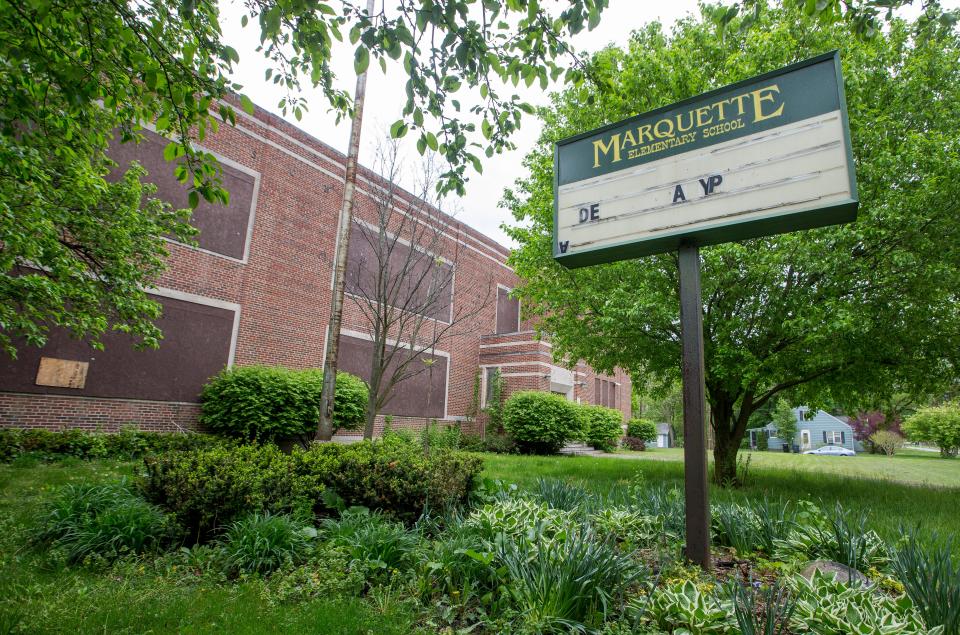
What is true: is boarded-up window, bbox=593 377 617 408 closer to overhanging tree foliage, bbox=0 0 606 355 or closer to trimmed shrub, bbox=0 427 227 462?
trimmed shrub, bbox=0 427 227 462

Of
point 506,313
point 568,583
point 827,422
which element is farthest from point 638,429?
point 827,422

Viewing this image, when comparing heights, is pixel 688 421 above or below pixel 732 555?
above

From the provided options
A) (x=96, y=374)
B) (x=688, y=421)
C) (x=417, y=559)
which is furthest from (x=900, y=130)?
(x=96, y=374)

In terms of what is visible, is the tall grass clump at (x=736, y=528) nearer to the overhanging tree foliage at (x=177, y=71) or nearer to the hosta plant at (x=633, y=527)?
the hosta plant at (x=633, y=527)

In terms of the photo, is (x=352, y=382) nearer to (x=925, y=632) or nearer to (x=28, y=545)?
(x=28, y=545)

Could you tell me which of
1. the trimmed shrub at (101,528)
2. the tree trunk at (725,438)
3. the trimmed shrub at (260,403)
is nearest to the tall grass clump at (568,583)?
the trimmed shrub at (101,528)

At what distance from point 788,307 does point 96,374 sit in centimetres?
1413

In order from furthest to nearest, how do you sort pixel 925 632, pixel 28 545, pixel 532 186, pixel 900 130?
1. pixel 532 186
2. pixel 900 130
3. pixel 28 545
4. pixel 925 632

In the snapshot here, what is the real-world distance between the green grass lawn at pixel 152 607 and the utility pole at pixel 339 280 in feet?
13.0

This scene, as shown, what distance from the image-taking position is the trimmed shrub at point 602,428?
22.4 meters

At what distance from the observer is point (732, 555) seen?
401 cm

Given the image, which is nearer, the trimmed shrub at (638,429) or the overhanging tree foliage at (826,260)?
the overhanging tree foliage at (826,260)

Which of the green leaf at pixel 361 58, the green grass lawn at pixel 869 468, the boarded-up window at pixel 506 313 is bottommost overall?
the green grass lawn at pixel 869 468

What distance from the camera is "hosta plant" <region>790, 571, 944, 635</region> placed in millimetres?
2314
